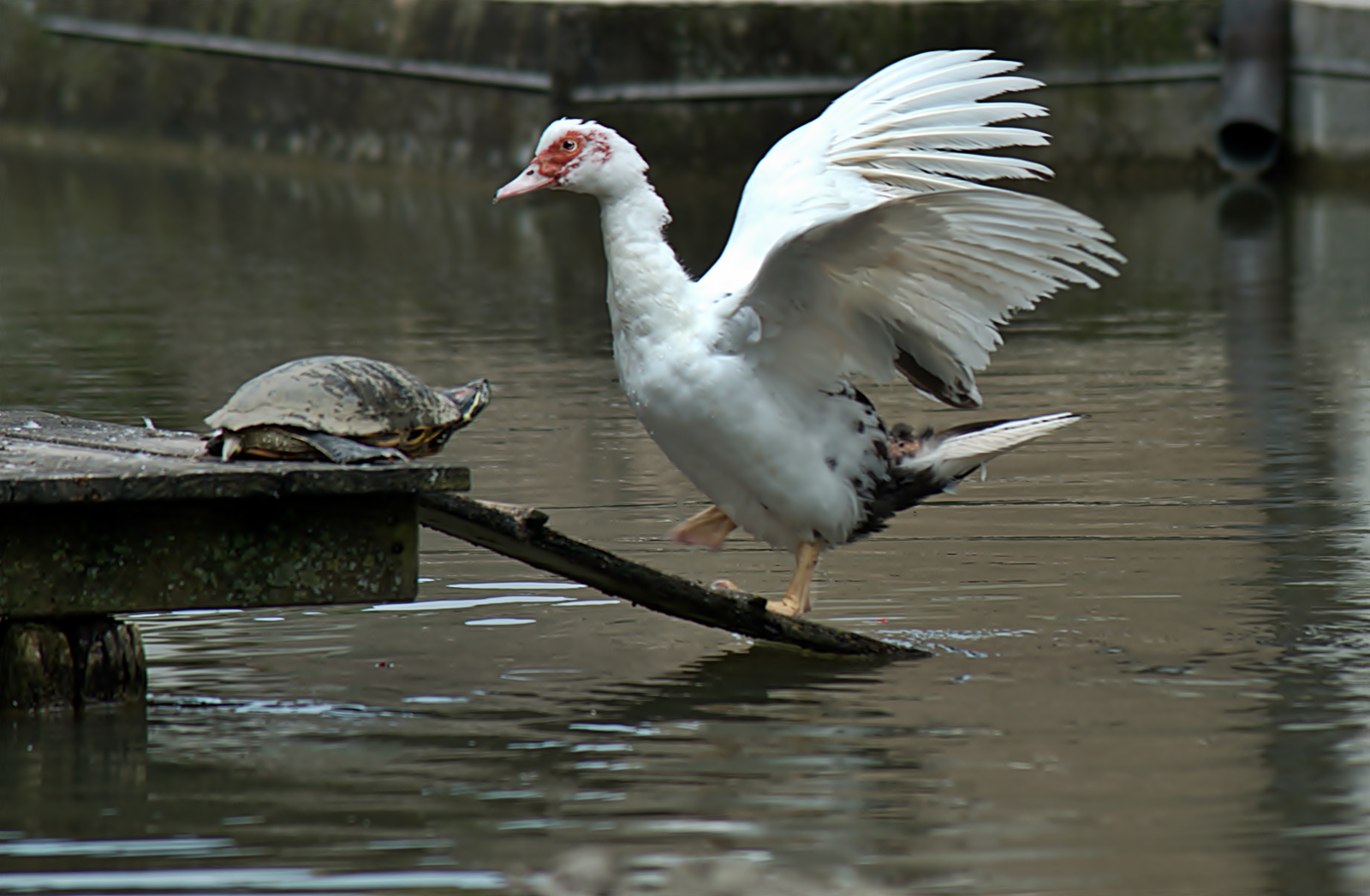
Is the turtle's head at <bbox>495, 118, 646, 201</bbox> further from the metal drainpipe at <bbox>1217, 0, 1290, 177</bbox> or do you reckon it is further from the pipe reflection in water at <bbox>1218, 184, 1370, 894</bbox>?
the metal drainpipe at <bbox>1217, 0, 1290, 177</bbox>

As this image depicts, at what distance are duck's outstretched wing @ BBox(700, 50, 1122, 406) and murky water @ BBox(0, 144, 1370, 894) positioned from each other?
2.61ft

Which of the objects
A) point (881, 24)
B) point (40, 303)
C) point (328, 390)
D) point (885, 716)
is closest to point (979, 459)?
point (885, 716)

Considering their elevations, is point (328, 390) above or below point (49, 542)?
above

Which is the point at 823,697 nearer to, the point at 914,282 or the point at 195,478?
the point at 914,282

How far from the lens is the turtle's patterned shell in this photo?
530 cm

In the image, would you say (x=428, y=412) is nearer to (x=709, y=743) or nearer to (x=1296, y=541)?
(x=709, y=743)

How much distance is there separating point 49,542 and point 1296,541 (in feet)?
12.5

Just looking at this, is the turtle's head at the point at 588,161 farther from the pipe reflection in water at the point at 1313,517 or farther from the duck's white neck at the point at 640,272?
the pipe reflection in water at the point at 1313,517

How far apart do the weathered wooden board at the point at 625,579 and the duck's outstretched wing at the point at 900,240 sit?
2.30ft

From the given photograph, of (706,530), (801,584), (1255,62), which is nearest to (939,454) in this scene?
(801,584)

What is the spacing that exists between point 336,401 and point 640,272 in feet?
3.26

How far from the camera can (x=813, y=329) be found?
598 cm

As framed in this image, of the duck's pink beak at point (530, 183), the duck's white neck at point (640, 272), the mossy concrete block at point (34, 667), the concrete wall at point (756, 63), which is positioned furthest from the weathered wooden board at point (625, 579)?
the concrete wall at point (756, 63)

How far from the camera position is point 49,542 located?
5.12 m
